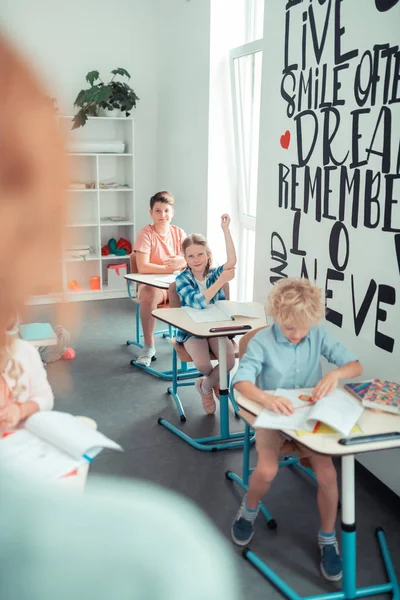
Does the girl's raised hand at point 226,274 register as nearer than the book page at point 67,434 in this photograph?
No

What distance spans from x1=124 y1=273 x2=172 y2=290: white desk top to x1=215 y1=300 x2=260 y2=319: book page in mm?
579

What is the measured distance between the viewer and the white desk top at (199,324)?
9.28 feet

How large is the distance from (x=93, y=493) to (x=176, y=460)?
103 inches

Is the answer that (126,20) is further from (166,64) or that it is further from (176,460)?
(176,460)

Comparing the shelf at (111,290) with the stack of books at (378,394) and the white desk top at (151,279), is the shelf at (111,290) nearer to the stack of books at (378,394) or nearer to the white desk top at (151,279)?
the white desk top at (151,279)

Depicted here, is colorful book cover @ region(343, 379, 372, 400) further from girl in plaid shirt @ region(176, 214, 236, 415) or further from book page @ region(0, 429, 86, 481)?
book page @ region(0, 429, 86, 481)

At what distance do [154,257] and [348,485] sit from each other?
2848 millimetres

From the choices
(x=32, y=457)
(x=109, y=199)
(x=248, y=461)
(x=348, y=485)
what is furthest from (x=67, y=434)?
(x=109, y=199)

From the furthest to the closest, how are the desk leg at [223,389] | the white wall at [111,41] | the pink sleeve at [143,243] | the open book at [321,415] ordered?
the white wall at [111,41] → the pink sleeve at [143,243] → the desk leg at [223,389] → the open book at [321,415]

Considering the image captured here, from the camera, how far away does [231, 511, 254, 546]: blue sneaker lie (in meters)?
2.30

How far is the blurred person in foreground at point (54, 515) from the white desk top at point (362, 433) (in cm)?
143

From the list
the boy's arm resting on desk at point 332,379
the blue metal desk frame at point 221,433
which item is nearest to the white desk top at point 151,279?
the blue metal desk frame at point 221,433

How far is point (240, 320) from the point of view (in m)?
3.03

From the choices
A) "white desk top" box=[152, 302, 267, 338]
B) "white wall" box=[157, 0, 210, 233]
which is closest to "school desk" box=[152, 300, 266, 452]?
"white desk top" box=[152, 302, 267, 338]
